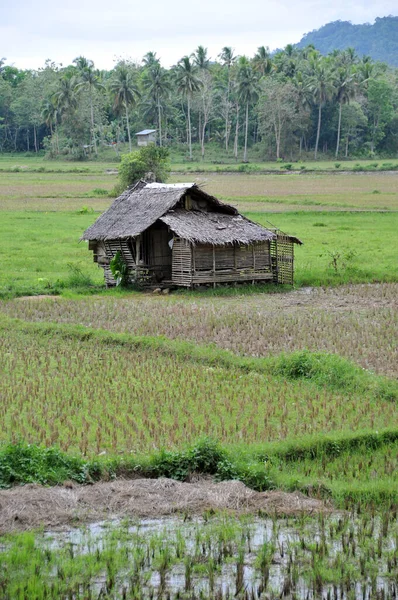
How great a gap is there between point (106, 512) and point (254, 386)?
4888 mm

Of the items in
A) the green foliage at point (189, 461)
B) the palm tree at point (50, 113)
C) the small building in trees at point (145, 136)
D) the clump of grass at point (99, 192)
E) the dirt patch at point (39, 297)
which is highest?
the palm tree at point (50, 113)

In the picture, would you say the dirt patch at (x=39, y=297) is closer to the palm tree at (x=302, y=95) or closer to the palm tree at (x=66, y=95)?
the palm tree at (x=66, y=95)

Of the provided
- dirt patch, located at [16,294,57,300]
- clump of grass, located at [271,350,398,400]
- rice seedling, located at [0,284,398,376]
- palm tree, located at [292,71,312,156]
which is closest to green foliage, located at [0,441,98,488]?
clump of grass, located at [271,350,398,400]

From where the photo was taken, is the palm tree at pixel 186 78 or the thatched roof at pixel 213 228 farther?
the palm tree at pixel 186 78

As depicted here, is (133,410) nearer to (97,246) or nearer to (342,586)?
(342,586)

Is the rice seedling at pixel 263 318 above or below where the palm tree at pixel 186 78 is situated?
below

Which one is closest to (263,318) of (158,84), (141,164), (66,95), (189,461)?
(189,461)

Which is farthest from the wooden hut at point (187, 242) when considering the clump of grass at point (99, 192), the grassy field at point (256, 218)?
the clump of grass at point (99, 192)

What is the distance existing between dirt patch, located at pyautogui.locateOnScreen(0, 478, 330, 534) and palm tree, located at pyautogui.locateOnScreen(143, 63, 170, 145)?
200ft

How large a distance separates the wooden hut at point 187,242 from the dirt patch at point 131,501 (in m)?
13.8

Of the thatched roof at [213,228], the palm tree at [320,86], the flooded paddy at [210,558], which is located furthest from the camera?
the palm tree at [320,86]

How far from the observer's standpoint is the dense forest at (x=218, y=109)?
67.9m

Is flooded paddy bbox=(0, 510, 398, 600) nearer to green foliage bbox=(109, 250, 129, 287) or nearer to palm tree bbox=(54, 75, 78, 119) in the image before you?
green foliage bbox=(109, 250, 129, 287)

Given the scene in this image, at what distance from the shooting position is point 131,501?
724 centimetres
